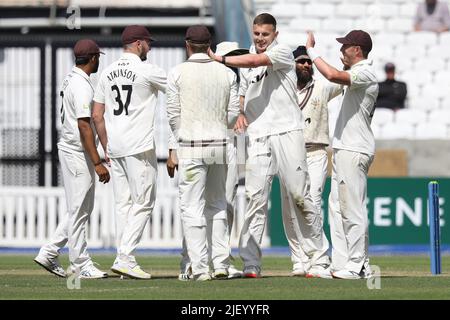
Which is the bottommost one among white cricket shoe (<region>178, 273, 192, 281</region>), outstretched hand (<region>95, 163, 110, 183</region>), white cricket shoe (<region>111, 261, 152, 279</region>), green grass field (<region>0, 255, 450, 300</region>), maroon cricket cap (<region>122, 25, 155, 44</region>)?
green grass field (<region>0, 255, 450, 300</region>)

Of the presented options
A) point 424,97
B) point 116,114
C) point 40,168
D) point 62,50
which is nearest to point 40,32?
point 62,50

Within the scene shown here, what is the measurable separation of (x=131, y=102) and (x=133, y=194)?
866 millimetres

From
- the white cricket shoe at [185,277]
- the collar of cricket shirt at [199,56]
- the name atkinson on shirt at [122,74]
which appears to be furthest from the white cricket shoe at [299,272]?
the name atkinson on shirt at [122,74]

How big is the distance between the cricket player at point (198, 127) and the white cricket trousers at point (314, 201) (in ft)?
2.98

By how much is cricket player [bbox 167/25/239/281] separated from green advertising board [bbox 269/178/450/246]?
9.21 metres

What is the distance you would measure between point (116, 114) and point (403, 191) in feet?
31.7

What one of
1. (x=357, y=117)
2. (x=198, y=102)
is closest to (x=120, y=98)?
(x=198, y=102)

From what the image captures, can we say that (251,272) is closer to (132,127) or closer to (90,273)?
(90,273)

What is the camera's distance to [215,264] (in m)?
13.2

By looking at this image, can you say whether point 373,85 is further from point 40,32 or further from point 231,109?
point 40,32

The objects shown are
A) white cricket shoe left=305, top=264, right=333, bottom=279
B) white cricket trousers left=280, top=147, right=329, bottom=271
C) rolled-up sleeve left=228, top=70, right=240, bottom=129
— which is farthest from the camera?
white cricket trousers left=280, top=147, right=329, bottom=271

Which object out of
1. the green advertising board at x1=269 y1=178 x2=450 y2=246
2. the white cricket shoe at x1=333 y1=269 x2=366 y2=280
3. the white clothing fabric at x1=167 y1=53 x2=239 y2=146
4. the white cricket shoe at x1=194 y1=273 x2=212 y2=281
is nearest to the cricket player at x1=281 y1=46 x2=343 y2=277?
the white cricket shoe at x1=333 y1=269 x2=366 y2=280

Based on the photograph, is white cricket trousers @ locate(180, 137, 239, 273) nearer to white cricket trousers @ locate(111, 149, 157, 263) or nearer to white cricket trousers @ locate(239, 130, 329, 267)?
white cricket trousers @ locate(239, 130, 329, 267)

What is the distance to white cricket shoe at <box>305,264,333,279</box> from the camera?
43.8ft
